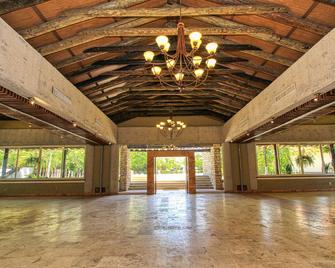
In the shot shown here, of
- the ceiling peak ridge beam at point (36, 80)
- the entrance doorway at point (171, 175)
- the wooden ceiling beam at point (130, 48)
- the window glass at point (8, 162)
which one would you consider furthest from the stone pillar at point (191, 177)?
the window glass at point (8, 162)

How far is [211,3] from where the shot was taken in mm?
4621

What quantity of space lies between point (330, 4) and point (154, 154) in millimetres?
9614

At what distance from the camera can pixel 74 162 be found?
39.0ft

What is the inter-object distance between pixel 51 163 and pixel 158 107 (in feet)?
20.8

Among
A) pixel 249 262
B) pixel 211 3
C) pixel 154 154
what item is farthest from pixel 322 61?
pixel 154 154

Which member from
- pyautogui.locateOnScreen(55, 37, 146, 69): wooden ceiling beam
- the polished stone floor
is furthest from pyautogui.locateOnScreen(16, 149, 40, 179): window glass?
pyautogui.locateOnScreen(55, 37, 146, 69): wooden ceiling beam

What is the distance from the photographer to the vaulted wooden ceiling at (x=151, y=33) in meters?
4.23

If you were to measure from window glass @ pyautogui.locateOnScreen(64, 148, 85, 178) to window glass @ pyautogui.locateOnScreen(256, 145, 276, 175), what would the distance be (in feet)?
30.6

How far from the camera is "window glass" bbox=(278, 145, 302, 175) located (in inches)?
467

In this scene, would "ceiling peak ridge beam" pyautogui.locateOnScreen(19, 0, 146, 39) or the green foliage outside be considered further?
the green foliage outside

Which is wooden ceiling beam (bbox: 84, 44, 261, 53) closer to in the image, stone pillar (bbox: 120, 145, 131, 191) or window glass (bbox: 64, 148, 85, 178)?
window glass (bbox: 64, 148, 85, 178)

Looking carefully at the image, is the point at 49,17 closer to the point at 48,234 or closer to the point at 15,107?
the point at 15,107

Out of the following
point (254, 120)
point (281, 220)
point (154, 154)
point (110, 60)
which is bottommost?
point (281, 220)

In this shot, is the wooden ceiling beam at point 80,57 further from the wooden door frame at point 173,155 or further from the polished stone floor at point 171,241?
the wooden door frame at point 173,155
